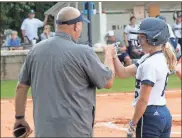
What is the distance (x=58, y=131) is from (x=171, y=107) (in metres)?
10.1

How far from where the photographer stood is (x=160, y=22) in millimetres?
6336

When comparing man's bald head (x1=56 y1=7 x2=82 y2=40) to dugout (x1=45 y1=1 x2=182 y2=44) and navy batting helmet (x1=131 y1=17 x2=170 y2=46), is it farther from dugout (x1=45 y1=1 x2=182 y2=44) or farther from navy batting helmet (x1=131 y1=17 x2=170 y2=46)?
dugout (x1=45 y1=1 x2=182 y2=44)

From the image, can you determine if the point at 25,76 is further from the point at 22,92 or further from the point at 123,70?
the point at 123,70

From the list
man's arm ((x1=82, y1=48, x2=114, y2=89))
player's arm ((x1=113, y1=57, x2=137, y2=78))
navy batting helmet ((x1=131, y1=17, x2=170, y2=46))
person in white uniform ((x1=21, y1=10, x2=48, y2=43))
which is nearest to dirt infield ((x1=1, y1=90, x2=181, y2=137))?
player's arm ((x1=113, y1=57, x2=137, y2=78))

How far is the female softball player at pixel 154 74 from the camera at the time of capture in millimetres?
6141

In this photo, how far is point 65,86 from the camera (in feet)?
17.7

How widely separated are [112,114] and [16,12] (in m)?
18.7

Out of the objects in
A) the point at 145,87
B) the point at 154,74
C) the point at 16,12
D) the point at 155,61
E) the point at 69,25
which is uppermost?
the point at 69,25

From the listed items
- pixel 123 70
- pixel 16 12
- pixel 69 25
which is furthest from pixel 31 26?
pixel 69 25

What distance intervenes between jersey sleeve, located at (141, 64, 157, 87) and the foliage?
79.6ft

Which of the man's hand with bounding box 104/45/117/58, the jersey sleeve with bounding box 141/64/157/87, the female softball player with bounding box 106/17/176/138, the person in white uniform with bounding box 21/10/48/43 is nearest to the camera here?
the man's hand with bounding box 104/45/117/58

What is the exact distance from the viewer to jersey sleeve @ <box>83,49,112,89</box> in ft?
17.7

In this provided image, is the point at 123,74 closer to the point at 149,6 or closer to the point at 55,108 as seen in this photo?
the point at 55,108

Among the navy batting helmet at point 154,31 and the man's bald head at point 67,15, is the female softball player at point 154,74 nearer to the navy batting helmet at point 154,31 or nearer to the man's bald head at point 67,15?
the navy batting helmet at point 154,31
